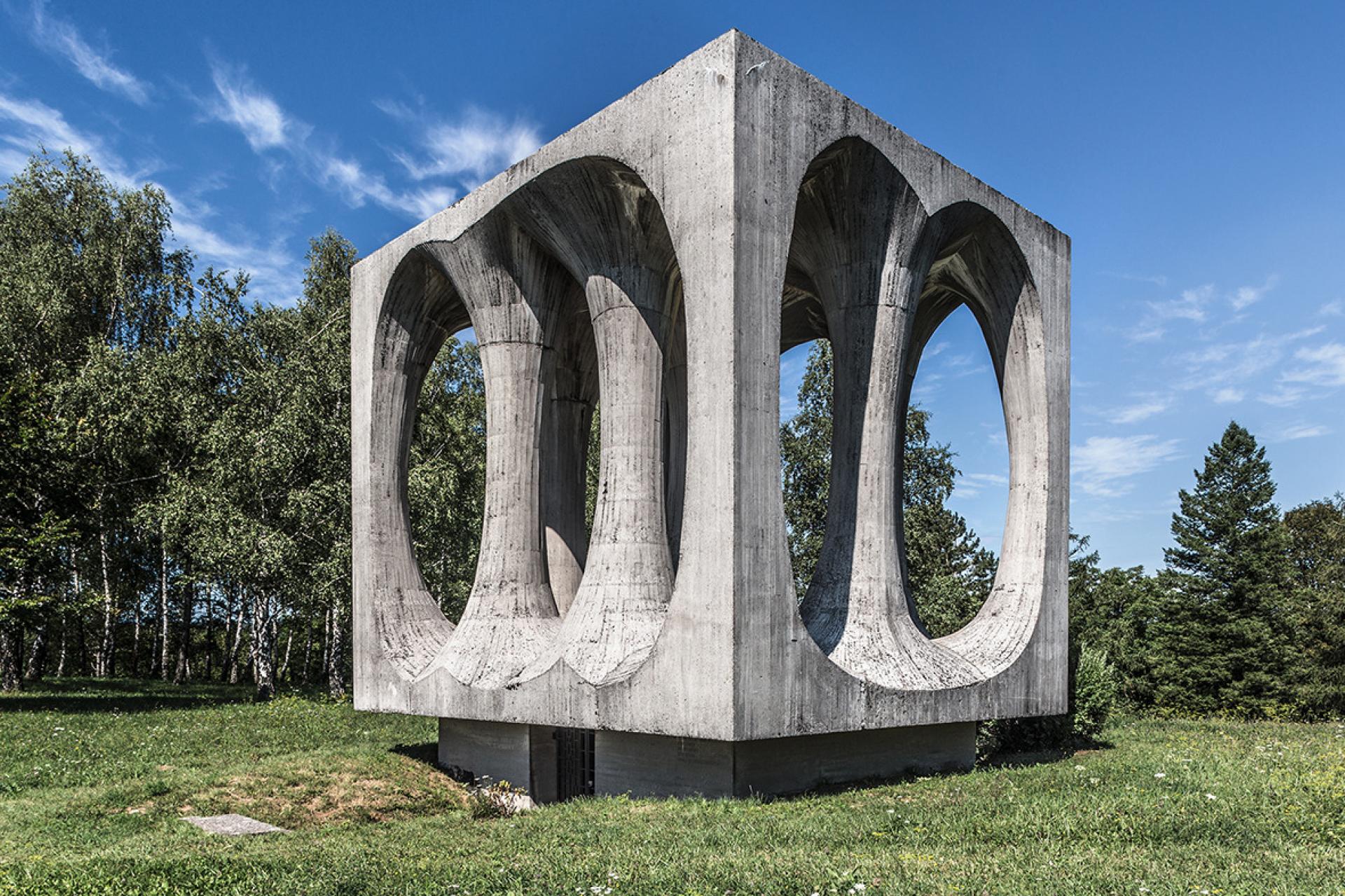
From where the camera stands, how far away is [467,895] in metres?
6.48

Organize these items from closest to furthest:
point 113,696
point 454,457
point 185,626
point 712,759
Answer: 1. point 712,759
2. point 113,696
3. point 454,457
4. point 185,626

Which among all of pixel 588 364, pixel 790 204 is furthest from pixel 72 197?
pixel 790 204

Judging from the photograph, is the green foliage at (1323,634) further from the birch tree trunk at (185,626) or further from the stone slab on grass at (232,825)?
the birch tree trunk at (185,626)

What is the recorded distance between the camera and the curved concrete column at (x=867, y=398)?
41.8 ft

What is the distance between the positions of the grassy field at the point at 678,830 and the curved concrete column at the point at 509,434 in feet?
8.06

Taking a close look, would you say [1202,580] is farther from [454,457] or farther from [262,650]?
[262,650]

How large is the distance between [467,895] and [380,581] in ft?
32.9

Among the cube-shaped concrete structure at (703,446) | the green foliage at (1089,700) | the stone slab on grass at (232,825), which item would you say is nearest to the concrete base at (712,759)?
the cube-shaped concrete structure at (703,446)

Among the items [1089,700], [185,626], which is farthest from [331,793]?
[185,626]

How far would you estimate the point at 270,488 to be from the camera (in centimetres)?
2495

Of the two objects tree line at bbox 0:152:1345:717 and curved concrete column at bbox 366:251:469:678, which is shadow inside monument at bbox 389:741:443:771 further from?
tree line at bbox 0:152:1345:717

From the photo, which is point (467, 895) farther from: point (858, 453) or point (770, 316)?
point (858, 453)

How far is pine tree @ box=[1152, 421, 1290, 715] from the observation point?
29328 millimetres

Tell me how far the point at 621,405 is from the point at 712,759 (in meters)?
4.37
